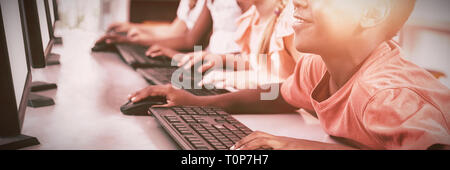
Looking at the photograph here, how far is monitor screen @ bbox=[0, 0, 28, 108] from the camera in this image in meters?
0.67

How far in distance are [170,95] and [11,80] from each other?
335 mm

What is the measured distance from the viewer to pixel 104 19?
3.44 metres

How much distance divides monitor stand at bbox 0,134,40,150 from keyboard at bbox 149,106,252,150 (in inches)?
8.1

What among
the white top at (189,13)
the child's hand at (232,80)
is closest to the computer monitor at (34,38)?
the child's hand at (232,80)

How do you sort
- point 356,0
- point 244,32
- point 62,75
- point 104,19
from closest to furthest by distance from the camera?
point 356,0 < point 62,75 < point 244,32 < point 104,19

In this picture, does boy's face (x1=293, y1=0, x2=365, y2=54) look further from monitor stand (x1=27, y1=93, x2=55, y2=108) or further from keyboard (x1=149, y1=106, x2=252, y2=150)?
monitor stand (x1=27, y1=93, x2=55, y2=108)

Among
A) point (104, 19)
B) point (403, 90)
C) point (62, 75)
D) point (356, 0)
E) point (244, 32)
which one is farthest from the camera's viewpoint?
point (104, 19)

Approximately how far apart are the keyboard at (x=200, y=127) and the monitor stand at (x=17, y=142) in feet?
0.68

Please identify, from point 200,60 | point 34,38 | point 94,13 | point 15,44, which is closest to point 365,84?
point 15,44

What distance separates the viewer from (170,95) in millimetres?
915

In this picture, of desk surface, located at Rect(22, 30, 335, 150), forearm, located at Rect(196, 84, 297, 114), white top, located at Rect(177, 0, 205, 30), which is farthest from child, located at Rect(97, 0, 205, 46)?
forearm, located at Rect(196, 84, 297, 114)
